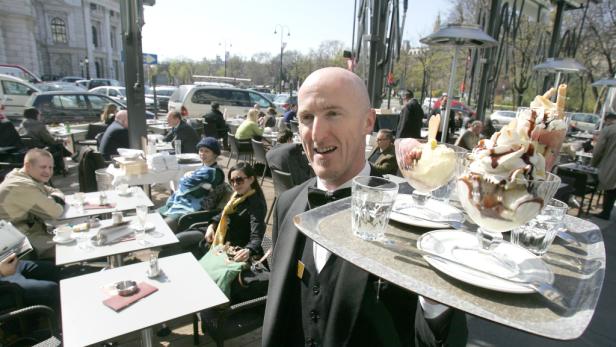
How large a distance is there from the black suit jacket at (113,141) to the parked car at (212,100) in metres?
7.10

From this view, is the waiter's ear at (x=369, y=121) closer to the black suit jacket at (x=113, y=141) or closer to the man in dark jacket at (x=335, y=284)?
the man in dark jacket at (x=335, y=284)

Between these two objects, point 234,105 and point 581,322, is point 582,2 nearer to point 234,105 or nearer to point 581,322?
point 234,105

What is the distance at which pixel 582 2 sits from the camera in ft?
42.2

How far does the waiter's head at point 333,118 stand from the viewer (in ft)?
3.95

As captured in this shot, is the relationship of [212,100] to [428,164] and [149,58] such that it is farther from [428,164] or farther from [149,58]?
[428,164]

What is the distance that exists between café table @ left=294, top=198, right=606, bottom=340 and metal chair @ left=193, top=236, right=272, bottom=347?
1.74 metres

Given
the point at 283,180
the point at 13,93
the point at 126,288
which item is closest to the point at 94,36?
the point at 13,93

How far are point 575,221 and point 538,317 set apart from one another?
66 cm

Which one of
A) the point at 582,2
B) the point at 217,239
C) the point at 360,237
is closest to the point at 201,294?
the point at 217,239

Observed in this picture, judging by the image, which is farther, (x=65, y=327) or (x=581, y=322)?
(x=65, y=327)

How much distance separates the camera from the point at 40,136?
305 inches

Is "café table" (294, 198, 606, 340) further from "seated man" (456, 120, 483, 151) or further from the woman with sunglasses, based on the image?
"seated man" (456, 120, 483, 151)

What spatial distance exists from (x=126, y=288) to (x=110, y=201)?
2.28 meters

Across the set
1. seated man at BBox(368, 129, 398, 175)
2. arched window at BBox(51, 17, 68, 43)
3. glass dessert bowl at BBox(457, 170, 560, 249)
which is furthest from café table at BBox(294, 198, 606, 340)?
arched window at BBox(51, 17, 68, 43)
